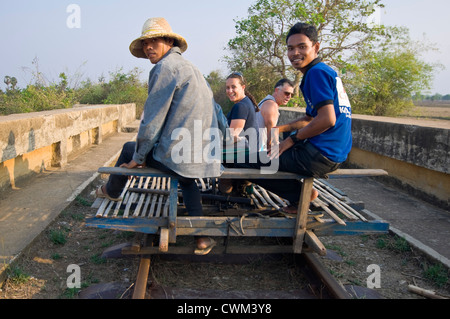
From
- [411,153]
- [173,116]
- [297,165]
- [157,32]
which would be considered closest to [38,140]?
[157,32]

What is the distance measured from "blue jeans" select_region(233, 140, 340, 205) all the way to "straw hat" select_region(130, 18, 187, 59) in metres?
1.16

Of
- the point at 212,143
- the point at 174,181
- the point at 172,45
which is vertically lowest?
the point at 174,181

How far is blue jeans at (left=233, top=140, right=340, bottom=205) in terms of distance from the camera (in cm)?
279

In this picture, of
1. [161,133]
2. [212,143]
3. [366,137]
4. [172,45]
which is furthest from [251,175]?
[366,137]

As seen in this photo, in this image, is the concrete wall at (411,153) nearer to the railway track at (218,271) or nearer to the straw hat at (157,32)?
the railway track at (218,271)

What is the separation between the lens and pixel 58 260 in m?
3.59

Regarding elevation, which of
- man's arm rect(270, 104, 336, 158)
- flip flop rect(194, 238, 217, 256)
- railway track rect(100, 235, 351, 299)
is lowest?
railway track rect(100, 235, 351, 299)

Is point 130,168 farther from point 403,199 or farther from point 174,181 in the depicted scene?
point 403,199

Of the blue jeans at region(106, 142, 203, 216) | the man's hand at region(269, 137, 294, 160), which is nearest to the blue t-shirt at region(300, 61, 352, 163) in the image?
the man's hand at region(269, 137, 294, 160)

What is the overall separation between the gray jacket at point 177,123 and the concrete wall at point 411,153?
3607mm

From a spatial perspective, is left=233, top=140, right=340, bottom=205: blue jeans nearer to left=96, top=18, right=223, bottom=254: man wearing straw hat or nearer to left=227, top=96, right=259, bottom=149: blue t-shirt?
left=96, top=18, right=223, bottom=254: man wearing straw hat

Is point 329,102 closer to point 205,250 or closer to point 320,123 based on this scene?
point 320,123

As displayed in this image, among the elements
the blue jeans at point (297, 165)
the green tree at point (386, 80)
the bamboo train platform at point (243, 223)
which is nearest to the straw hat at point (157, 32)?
the bamboo train platform at point (243, 223)
